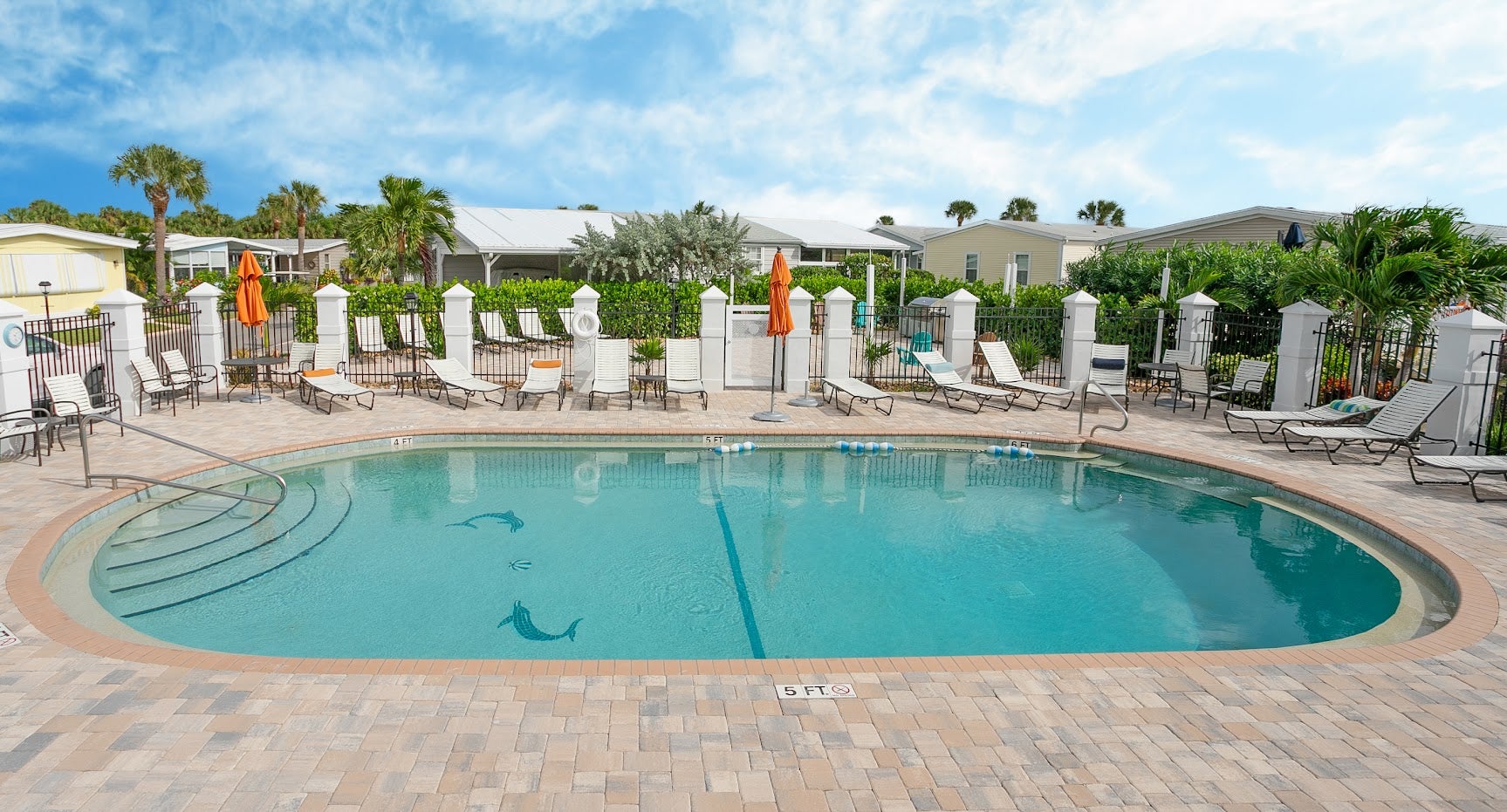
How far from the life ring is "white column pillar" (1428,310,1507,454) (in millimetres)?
12256

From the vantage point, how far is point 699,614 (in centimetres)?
689

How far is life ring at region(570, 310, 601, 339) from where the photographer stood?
15.2m

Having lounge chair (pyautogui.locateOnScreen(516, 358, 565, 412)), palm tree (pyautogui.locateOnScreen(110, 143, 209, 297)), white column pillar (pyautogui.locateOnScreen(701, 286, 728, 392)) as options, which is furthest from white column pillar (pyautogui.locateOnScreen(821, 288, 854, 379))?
palm tree (pyautogui.locateOnScreen(110, 143, 209, 297))

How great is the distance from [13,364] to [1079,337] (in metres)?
15.8

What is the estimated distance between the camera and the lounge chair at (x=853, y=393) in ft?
46.2

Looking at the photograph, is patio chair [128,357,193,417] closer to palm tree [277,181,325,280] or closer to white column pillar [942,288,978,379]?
white column pillar [942,288,978,379]

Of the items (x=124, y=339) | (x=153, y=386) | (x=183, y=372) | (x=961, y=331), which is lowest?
(x=153, y=386)

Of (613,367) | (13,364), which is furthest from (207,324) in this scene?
(613,367)

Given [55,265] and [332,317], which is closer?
[332,317]

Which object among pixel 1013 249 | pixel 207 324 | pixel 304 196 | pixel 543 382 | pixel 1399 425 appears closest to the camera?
pixel 1399 425

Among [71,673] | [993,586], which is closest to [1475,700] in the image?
[993,586]

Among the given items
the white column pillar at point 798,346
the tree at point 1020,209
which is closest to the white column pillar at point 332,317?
the white column pillar at point 798,346

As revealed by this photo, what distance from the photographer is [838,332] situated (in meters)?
15.6

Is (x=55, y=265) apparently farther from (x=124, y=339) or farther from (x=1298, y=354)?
(x=1298, y=354)
